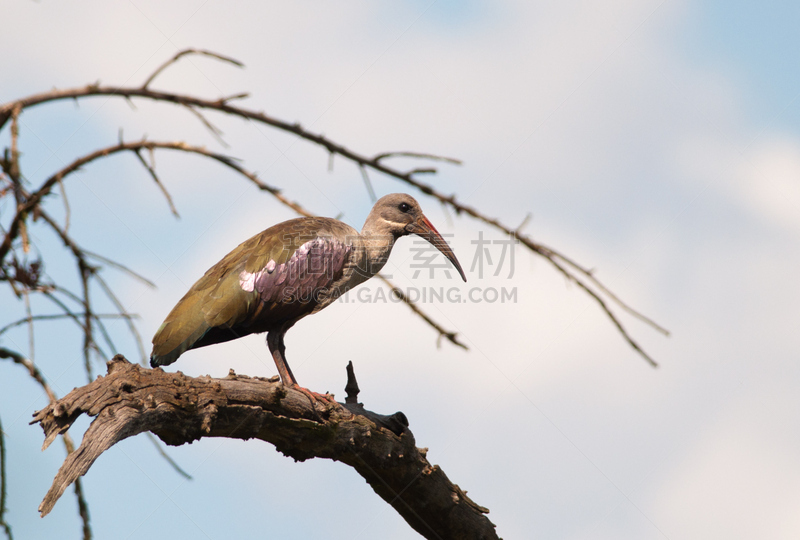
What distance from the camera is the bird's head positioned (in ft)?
23.2

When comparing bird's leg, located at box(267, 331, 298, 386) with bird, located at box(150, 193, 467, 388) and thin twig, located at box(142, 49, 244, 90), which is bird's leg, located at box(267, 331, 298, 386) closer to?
bird, located at box(150, 193, 467, 388)

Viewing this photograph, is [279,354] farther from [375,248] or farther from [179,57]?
[179,57]

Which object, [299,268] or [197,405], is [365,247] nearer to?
[299,268]

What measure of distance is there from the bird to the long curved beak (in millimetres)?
667

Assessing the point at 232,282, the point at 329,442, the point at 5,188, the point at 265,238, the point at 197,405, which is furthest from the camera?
the point at 265,238

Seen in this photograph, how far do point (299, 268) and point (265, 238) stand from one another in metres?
0.47

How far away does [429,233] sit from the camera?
720 cm

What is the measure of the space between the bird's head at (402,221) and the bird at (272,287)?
1.34 ft

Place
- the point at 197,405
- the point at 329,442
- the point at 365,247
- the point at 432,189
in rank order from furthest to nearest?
the point at 365,247, the point at 329,442, the point at 197,405, the point at 432,189

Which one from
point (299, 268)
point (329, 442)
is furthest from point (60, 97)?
point (299, 268)

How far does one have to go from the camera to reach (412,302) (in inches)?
98.9

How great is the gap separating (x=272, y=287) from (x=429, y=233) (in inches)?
82.0

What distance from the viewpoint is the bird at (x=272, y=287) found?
209 inches

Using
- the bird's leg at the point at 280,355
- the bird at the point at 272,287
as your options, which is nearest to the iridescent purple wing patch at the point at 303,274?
the bird at the point at 272,287
